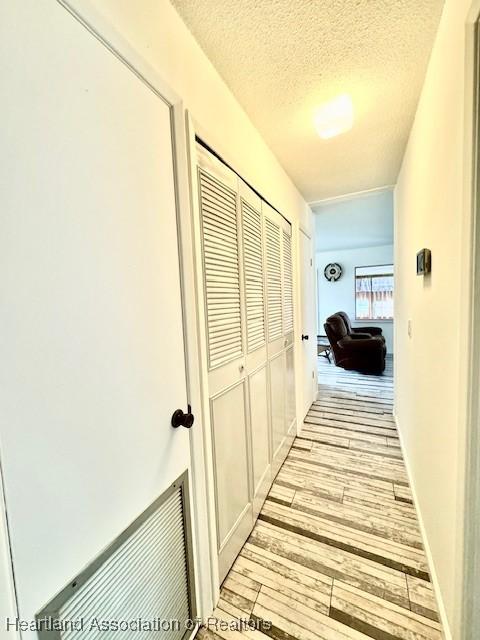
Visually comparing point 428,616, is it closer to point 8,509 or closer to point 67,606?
point 67,606

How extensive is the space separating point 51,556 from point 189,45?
172 cm

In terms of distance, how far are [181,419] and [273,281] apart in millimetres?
1309

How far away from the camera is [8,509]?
496 mm

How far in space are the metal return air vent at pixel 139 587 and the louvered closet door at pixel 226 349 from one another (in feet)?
0.88

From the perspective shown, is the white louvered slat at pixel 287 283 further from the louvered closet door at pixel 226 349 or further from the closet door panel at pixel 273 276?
the louvered closet door at pixel 226 349

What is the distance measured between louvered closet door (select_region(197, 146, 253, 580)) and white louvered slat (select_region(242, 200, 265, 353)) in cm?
9

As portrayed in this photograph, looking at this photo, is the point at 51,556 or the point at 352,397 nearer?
the point at 51,556

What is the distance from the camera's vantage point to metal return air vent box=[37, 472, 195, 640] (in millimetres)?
624

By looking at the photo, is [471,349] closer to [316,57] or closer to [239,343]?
[239,343]

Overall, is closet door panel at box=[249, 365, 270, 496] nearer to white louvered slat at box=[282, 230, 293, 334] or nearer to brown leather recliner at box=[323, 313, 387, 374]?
white louvered slat at box=[282, 230, 293, 334]

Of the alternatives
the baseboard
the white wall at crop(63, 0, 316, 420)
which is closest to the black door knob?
the white wall at crop(63, 0, 316, 420)

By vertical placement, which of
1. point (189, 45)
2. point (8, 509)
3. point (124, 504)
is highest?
point (189, 45)

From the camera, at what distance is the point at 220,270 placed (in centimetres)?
128

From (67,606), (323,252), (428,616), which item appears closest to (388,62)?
(67,606)
